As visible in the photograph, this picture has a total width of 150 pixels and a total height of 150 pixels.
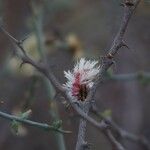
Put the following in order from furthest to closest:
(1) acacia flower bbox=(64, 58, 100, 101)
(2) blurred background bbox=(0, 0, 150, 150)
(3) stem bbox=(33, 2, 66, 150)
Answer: (2) blurred background bbox=(0, 0, 150, 150) < (3) stem bbox=(33, 2, 66, 150) < (1) acacia flower bbox=(64, 58, 100, 101)

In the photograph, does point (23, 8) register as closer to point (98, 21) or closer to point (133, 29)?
point (98, 21)

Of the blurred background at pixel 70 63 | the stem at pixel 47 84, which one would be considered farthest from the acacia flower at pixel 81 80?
the blurred background at pixel 70 63

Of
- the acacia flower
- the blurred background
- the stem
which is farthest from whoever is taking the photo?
the blurred background

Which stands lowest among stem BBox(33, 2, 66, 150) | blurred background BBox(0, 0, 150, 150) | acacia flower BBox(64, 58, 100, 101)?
acacia flower BBox(64, 58, 100, 101)

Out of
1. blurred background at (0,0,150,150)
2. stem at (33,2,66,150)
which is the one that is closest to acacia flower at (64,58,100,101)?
stem at (33,2,66,150)

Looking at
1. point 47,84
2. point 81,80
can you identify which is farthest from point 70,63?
point 81,80

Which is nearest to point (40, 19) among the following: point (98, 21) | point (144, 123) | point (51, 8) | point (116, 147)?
point (51, 8)

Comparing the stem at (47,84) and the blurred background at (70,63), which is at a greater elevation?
the blurred background at (70,63)

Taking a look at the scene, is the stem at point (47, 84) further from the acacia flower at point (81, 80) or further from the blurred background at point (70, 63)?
the acacia flower at point (81, 80)

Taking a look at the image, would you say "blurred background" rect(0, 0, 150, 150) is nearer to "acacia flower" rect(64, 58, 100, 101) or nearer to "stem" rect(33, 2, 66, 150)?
"stem" rect(33, 2, 66, 150)
